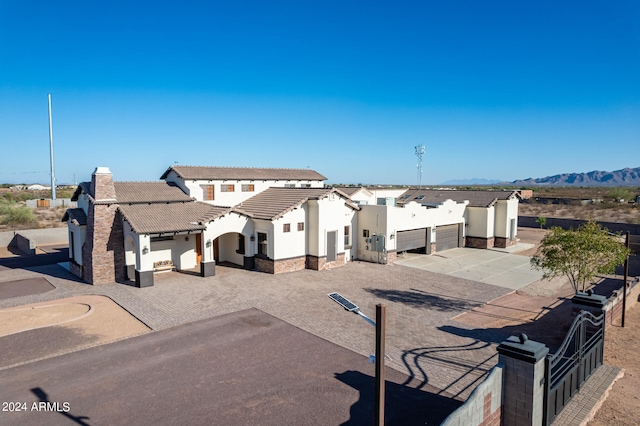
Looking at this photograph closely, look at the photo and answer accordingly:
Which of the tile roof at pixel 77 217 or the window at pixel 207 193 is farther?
the window at pixel 207 193

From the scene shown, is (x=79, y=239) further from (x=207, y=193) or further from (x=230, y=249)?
(x=230, y=249)

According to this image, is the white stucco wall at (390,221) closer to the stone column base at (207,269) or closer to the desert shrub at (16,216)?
the stone column base at (207,269)

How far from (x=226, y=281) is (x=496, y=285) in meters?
14.1

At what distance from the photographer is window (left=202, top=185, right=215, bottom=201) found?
25922 mm

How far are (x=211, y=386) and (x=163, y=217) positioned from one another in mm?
13256

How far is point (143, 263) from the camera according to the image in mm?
19094

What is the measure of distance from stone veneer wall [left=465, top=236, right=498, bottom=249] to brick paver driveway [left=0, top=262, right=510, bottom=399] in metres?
10.7

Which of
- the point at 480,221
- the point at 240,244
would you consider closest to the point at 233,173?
the point at 240,244

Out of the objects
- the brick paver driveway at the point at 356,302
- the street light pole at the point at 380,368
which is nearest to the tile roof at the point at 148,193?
the brick paver driveway at the point at 356,302

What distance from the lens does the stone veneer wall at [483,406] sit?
21.5 feet

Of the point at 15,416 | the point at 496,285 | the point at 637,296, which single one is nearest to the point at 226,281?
the point at 15,416

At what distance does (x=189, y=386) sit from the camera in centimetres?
998

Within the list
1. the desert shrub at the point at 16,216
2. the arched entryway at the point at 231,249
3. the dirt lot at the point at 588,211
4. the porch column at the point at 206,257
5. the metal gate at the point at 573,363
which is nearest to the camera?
the metal gate at the point at 573,363

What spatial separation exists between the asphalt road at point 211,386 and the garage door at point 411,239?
1520cm
